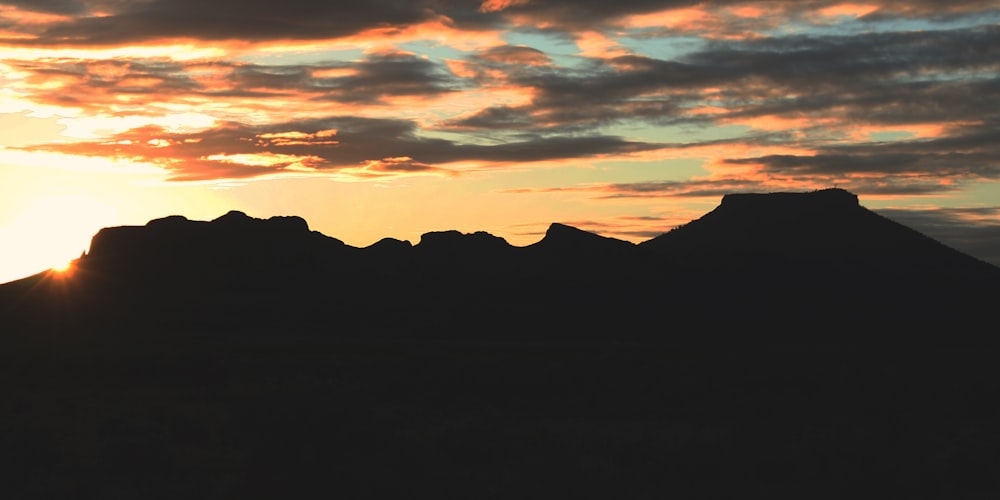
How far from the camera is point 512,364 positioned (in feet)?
260

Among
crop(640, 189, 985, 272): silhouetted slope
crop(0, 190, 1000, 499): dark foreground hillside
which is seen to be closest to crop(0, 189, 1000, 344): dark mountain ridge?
crop(640, 189, 985, 272): silhouetted slope

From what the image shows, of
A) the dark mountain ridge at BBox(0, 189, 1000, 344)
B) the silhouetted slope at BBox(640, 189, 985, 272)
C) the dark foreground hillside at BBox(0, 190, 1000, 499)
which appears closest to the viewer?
the dark foreground hillside at BBox(0, 190, 1000, 499)

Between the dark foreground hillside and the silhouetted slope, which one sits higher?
the silhouetted slope

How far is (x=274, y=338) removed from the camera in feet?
373

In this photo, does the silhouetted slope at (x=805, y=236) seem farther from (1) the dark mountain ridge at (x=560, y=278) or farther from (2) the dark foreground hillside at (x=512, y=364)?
(2) the dark foreground hillside at (x=512, y=364)

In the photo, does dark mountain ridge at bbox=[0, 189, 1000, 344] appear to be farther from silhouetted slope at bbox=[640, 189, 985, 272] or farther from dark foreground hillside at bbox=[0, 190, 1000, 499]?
dark foreground hillside at bbox=[0, 190, 1000, 499]

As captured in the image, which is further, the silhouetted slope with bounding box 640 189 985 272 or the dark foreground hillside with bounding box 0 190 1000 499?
the silhouetted slope with bounding box 640 189 985 272


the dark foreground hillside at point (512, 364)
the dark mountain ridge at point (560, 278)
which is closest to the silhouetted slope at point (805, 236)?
the dark mountain ridge at point (560, 278)

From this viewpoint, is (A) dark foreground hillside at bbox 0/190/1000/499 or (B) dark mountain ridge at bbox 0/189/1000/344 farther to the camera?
(B) dark mountain ridge at bbox 0/189/1000/344

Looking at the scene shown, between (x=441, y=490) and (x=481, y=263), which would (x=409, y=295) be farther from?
(x=441, y=490)

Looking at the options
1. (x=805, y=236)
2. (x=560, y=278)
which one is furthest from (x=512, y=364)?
(x=805, y=236)

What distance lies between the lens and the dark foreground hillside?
42062 mm

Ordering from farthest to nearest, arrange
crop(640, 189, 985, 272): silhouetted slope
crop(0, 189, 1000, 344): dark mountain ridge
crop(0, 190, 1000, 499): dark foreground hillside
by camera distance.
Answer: crop(640, 189, 985, 272): silhouetted slope → crop(0, 189, 1000, 344): dark mountain ridge → crop(0, 190, 1000, 499): dark foreground hillside

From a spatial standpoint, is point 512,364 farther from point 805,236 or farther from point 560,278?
point 805,236
